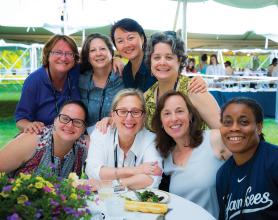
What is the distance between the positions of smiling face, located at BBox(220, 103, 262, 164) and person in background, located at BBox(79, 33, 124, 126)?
140 centimetres

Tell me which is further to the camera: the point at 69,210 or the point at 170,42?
the point at 170,42

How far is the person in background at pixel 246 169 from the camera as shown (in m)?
1.98

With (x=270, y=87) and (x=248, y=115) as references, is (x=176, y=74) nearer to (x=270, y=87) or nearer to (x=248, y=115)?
(x=248, y=115)

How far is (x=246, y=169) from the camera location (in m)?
2.09

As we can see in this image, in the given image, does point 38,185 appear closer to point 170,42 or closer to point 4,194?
point 4,194

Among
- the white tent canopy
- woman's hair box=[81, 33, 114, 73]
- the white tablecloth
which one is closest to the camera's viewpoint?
the white tablecloth

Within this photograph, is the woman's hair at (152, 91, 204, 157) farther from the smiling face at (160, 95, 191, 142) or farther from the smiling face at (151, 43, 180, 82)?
the smiling face at (151, 43, 180, 82)

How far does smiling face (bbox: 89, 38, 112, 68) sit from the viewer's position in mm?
3338

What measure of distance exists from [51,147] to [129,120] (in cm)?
Result: 66

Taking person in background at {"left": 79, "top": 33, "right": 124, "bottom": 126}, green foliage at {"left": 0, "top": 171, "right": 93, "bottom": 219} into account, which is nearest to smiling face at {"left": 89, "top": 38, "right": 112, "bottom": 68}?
person in background at {"left": 79, "top": 33, "right": 124, "bottom": 126}

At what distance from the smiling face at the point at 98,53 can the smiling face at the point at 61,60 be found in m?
0.19

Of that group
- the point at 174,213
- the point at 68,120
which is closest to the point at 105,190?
the point at 174,213

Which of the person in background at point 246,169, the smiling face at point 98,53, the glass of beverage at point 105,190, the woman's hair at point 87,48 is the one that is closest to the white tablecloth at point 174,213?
the glass of beverage at point 105,190

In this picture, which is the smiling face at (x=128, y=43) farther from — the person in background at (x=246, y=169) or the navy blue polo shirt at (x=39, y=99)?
the person in background at (x=246, y=169)
